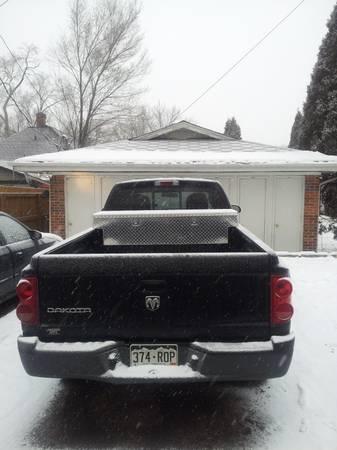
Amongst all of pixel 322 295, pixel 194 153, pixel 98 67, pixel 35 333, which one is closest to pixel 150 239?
pixel 35 333

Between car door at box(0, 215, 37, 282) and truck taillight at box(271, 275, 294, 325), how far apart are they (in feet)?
13.5

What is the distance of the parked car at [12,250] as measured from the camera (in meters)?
5.09

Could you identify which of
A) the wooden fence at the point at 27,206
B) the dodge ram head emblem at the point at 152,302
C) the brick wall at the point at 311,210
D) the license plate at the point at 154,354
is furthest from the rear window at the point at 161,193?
Result: the wooden fence at the point at 27,206

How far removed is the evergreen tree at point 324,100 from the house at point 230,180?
765 cm

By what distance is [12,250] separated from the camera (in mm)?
5340

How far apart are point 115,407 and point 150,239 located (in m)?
1.71

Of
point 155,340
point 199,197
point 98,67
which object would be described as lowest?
point 155,340

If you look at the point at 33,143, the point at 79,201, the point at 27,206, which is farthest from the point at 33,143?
the point at 79,201

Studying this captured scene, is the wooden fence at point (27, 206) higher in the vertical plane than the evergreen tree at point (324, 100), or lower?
lower

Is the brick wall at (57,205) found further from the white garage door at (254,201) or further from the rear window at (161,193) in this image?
the rear window at (161,193)

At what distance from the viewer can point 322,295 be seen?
6102mm

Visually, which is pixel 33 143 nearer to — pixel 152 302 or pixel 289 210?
pixel 289 210

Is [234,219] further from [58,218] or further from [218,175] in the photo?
[58,218]

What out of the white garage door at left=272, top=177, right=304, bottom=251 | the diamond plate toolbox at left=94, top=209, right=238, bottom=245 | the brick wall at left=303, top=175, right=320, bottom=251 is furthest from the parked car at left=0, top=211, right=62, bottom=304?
the brick wall at left=303, top=175, right=320, bottom=251
